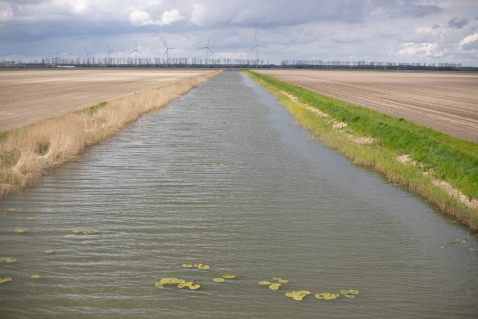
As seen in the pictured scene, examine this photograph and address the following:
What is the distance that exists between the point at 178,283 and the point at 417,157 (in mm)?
12410

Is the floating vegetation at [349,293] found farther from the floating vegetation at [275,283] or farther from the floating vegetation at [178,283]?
the floating vegetation at [178,283]

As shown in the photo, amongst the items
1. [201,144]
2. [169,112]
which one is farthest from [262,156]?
[169,112]

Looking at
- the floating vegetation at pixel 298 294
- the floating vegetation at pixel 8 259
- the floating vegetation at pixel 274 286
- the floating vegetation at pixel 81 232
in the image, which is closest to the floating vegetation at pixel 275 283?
the floating vegetation at pixel 274 286

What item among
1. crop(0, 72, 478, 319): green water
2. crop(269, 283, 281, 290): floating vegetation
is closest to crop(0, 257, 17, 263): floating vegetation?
crop(0, 72, 478, 319): green water

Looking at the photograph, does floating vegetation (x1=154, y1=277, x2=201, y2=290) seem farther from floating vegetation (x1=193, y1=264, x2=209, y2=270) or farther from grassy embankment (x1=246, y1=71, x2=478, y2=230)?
grassy embankment (x1=246, y1=71, x2=478, y2=230)

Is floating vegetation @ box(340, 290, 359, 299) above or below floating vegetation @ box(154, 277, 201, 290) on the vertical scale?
below

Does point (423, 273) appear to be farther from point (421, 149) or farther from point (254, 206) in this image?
point (421, 149)

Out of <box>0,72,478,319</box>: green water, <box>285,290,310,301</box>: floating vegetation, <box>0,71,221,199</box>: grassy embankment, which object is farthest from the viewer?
<box>0,71,221,199</box>: grassy embankment

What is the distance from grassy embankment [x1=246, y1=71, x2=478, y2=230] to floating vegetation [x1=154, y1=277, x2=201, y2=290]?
6987 millimetres

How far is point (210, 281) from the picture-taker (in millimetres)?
8617

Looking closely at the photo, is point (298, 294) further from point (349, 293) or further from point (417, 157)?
point (417, 157)

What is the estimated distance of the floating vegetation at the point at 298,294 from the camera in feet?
26.6

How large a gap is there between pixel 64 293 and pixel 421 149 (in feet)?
47.3

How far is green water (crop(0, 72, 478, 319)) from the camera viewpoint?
7.91m
